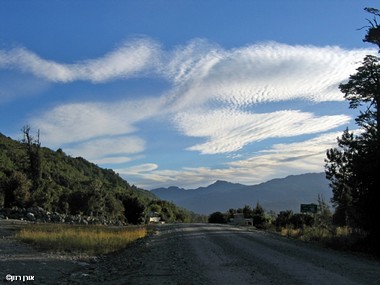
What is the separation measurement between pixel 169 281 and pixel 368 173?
42.7 ft

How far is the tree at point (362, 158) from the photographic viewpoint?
2123 centimetres

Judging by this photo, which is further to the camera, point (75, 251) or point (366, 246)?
point (366, 246)

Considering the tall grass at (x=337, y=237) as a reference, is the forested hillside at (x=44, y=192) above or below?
above

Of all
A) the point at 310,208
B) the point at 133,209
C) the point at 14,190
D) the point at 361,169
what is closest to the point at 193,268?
the point at 361,169

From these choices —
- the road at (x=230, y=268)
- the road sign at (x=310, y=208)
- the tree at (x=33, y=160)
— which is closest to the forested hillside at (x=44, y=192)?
the tree at (x=33, y=160)

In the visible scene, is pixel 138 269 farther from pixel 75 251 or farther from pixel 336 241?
pixel 336 241

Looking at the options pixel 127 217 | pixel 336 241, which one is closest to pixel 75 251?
pixel 336 241

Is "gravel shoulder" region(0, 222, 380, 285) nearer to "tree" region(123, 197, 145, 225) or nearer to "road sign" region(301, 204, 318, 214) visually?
"road sign" region(301, 204, 318, 214)

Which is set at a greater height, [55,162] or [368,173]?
[55,162]

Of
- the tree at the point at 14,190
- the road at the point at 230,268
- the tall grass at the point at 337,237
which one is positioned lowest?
the road at the point at 230,268

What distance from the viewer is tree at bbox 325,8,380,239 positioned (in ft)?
69.7

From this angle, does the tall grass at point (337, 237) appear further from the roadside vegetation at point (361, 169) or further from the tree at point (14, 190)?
the tree at point (14, 190)

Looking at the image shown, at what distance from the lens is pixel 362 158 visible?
21.8 meters

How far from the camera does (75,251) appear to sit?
20469 mm
